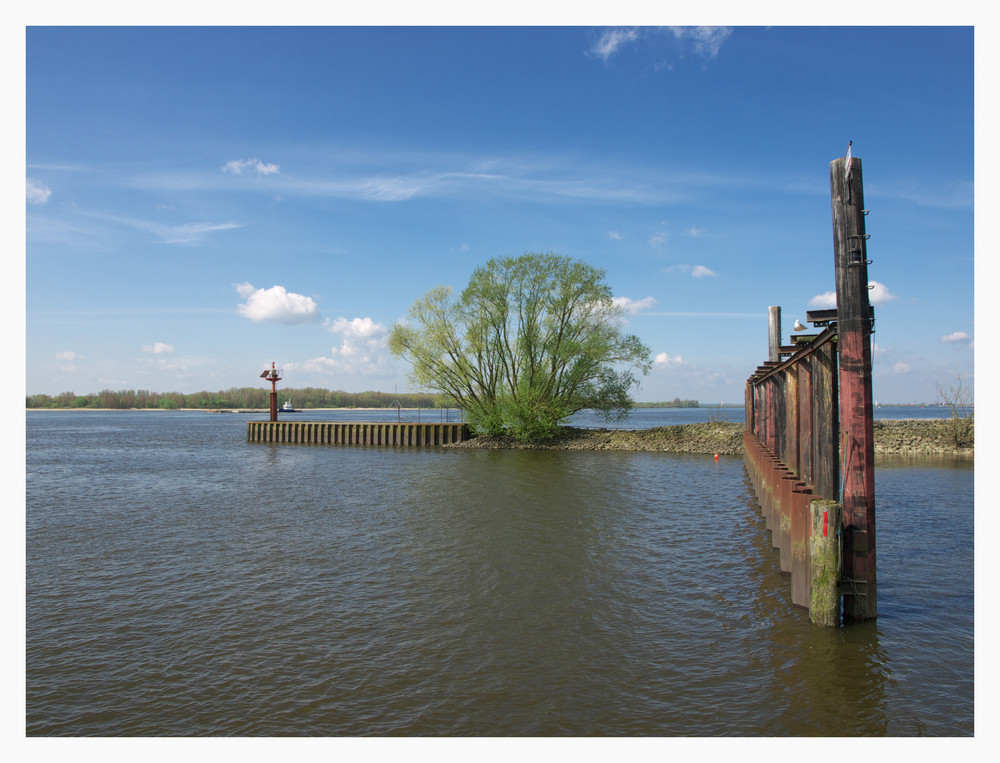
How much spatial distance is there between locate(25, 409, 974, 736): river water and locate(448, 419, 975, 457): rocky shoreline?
1652 centimetres

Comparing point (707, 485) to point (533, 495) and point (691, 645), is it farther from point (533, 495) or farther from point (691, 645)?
point (691, 645)

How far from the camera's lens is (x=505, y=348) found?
1559 inches

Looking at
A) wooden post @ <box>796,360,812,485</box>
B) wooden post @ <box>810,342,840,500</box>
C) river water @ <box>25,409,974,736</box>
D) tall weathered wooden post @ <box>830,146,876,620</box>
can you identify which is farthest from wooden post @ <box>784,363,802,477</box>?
tall weathered wooden post @ <box>830,146,876,620</box>

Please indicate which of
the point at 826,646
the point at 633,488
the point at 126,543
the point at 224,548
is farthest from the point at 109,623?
the point at 633,488

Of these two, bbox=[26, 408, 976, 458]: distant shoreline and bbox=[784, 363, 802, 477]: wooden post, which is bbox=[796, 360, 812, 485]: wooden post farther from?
bbox=[26, 408, 976, 458]: distant shoreline

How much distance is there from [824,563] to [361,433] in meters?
38.1

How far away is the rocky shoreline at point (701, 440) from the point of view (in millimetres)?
30516

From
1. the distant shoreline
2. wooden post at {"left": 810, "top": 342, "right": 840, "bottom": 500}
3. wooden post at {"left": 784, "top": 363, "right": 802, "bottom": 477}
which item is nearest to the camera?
wooden post at {"left": 810, "top": 342, "right": 840, "bottom": 500}

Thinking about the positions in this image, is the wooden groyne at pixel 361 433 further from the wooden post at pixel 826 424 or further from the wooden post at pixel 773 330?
the wooden post at pixel 826 424

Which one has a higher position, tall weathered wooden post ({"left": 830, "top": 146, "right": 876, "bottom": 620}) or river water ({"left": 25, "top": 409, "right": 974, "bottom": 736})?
tall weathered wooden post ({"left": 830, "top": 146, "right": 876, "bottom": 620})

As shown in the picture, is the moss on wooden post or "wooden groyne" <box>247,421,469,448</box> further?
"wooden groyne" <box>247,421,469,448</box>

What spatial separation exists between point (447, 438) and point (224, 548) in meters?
27.8

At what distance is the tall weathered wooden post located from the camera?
278 inches

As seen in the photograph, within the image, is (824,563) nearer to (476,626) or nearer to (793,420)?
(476,626)
